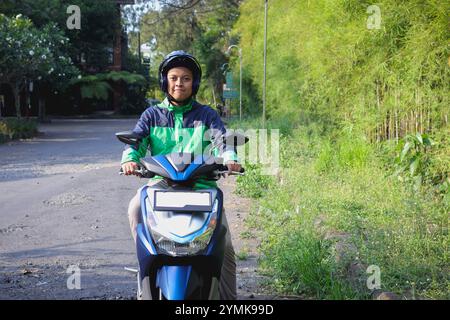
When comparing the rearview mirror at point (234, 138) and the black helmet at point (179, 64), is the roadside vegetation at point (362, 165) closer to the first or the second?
the rearview mirror at point (234, 138)

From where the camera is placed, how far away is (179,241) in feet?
10.1

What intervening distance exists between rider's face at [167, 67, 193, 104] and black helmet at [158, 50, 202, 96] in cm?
3

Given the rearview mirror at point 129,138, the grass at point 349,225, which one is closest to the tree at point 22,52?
the grass at point 349,225

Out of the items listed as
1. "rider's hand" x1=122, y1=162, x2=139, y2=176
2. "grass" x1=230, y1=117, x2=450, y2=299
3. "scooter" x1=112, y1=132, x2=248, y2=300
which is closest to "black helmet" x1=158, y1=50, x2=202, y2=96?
"rider's hand" x1=122, y1=162, x2=139, y2=176

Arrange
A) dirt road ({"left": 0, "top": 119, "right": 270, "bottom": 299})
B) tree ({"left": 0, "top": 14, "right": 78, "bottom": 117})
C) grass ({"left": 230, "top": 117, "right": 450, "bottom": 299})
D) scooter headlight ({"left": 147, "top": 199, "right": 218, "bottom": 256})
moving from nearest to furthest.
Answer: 1. scooter headlight ({"left": 147, "top": 199, "right": 218, "bottom": 256})
2. grass ({"left": 230, "top": 117, "right": 450, "bottom": 299})
3. dirt road ({"left": 0, "top": 119, "right": 270, "bottom": 299})
4. tree ({"left": 0, "top": 14, "right": 78, "bottom": 117})

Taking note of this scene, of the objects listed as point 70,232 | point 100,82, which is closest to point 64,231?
point 70,232

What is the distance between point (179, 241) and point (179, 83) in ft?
3.55

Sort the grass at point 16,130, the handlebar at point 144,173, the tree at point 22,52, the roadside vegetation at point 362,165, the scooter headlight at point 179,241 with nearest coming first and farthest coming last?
the scooter headlight at point 179,241 < the handlebar at point 144,173 < the roadside vegetation at point 362,165 < the grass at point 16,130 < the tree at point 22,52

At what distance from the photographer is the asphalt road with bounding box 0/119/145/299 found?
5066mm

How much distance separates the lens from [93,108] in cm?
4519

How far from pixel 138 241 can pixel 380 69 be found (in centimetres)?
594

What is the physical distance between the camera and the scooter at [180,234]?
10.2ft

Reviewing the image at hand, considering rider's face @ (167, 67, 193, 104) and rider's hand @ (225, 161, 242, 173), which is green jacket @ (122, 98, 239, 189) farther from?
rider's hand @ (225, 161, 242, 173)

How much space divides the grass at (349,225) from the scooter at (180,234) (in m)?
1.39
